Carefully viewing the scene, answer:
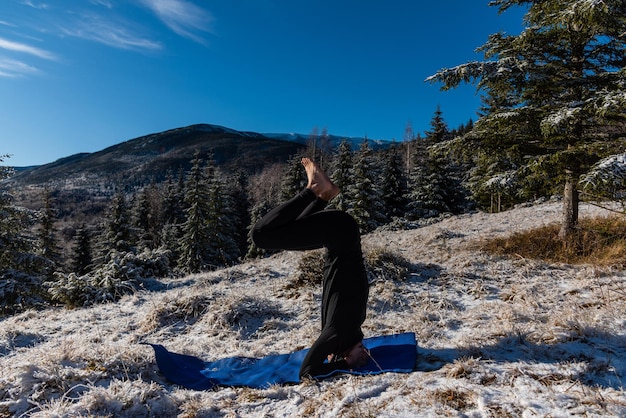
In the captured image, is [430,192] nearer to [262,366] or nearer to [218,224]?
[218,224]

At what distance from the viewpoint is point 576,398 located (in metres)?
2.32

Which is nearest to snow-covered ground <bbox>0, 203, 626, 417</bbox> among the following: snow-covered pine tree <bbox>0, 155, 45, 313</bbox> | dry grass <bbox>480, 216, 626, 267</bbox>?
dry grass <bbox>480, 216, 626, 267</bbox>

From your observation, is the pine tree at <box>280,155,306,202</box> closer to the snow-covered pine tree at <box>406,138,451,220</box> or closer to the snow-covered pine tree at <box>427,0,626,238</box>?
the snow-covered pine tree at <box>406,138,451,220</box>

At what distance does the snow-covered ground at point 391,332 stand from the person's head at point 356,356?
10.8 inches

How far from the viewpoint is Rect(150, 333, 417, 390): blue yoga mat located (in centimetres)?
314

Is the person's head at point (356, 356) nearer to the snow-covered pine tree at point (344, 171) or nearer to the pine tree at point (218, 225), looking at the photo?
the pine tree at point (218, 225)

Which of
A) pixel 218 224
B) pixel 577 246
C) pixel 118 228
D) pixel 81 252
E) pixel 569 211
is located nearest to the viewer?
pixel 577 246

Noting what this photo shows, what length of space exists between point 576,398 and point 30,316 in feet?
28.8

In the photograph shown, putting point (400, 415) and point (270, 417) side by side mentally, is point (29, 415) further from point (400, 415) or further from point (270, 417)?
point (400, 415)

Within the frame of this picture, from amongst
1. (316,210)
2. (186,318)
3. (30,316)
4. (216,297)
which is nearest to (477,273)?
(316,210)

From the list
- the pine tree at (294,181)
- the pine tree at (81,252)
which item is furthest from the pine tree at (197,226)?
the pine tree at (81,252)

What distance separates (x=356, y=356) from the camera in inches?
129

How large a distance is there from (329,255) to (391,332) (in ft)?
5.44

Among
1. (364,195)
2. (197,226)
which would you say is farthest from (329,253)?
(197,226)
